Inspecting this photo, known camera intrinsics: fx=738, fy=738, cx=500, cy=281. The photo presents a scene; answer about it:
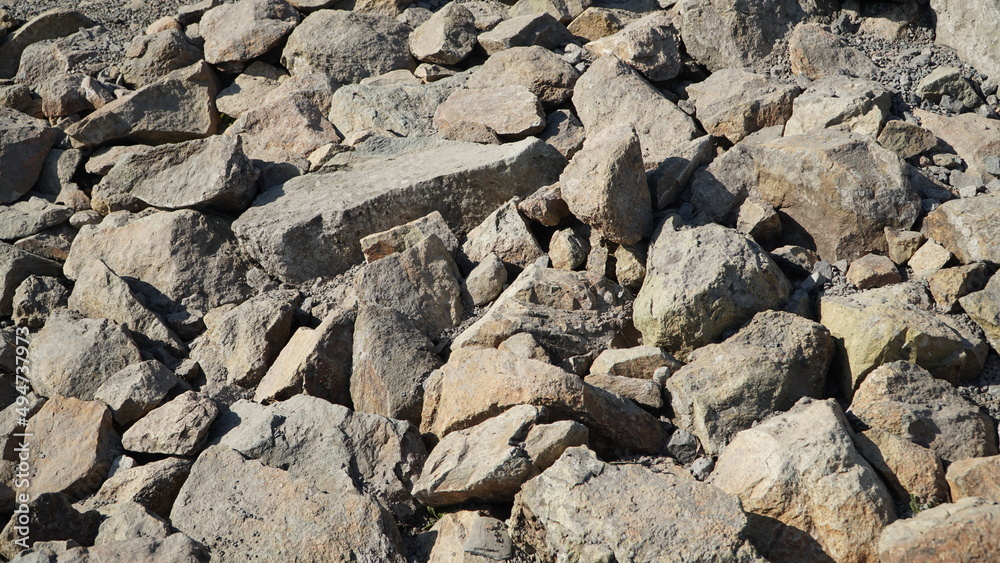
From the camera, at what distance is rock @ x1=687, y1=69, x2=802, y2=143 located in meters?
5.63

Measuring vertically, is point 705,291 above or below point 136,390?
above

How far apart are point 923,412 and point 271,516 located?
3405 mm

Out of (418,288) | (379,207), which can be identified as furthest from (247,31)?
(418,288)

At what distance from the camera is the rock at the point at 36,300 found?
5398mm

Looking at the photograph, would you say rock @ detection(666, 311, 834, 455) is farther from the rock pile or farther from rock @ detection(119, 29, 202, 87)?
rock @ detection(119, 29, 202, 87)

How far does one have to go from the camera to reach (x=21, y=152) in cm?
651

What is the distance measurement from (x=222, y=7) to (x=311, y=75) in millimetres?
1688

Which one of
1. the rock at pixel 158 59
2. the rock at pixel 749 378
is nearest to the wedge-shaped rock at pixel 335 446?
the rock at pixel 749 378

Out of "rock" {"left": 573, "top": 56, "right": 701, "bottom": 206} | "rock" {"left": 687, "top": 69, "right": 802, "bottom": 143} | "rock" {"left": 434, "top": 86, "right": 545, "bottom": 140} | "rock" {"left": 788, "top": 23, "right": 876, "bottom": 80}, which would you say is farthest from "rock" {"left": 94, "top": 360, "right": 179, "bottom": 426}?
"rock" {"left": 788, "top": 23, "right": 876, "bottom": 80}

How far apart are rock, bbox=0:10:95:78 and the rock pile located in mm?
904

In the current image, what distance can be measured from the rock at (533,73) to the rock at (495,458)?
335 cm

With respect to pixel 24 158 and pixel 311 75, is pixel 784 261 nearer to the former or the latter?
pixel 311 75

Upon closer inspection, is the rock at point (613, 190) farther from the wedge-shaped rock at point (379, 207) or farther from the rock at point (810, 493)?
the rock at point (810, 493)

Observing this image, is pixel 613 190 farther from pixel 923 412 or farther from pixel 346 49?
pixel 346 49
